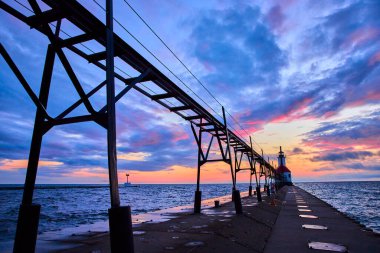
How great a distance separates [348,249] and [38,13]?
39.1ft

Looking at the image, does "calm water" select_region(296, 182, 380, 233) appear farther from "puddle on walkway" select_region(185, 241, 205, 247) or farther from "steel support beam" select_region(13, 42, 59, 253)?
"steel support beam" select_region(13, 42, 59, 253)

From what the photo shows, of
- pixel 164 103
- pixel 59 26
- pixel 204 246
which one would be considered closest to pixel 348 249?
pixel 204 246

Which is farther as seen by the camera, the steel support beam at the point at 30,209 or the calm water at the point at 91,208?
the calm water at the point at 91,208

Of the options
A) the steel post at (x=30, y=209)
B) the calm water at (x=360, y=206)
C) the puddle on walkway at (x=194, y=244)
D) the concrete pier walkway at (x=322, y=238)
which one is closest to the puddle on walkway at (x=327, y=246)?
the concrete pier walkway at (x=322, y=238)

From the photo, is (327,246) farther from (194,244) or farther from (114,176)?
(114,176)

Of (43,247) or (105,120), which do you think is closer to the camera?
(105,120)

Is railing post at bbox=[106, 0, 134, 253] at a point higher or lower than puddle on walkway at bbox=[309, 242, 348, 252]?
higher

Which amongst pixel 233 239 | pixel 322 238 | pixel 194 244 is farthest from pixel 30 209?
pixel 322 238

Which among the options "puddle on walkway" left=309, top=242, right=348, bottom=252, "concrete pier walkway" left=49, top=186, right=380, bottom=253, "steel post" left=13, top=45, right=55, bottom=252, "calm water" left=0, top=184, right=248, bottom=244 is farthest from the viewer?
"calm water" left=0, top=184, right=248, bottom=244

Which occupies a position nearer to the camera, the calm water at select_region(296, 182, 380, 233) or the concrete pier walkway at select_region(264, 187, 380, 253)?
the concrete pier walkway at select_region(264, 187, 380, 253)

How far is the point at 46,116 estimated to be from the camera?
612 cm

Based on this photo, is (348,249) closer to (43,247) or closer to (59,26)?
(43,247)

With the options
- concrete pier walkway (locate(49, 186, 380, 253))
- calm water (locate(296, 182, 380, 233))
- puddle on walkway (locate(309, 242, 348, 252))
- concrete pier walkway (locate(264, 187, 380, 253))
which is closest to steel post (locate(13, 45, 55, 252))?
concrete pier walkway (locate(49, 186, 380, 253))

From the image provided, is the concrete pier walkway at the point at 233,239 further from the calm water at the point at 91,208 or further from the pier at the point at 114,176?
the calm water at the point at 91,208
